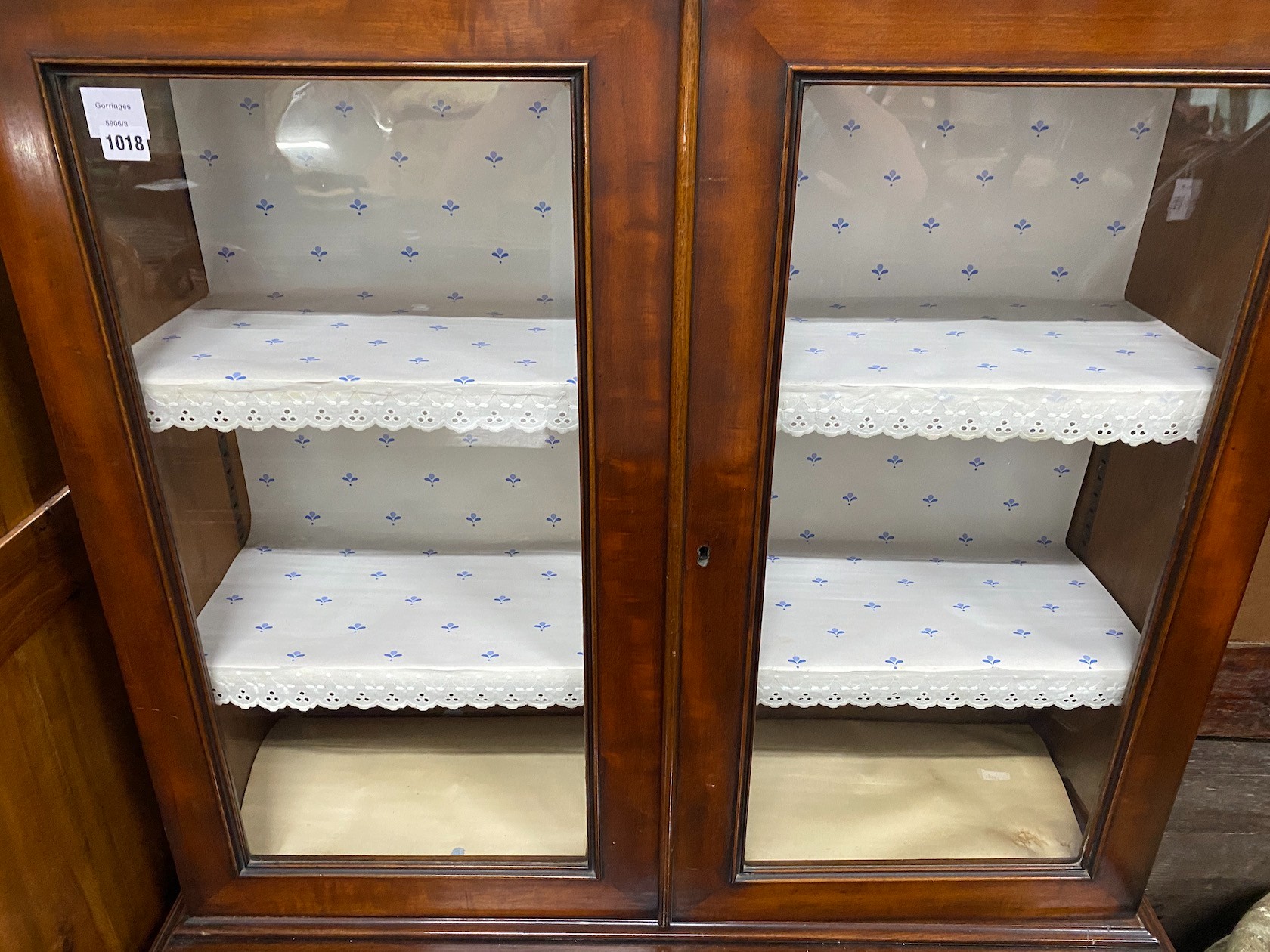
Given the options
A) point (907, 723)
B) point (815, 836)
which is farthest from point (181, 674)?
point (907, 723)

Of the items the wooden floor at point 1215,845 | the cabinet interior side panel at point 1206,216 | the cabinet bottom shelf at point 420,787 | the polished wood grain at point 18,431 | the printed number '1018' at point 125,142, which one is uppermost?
the printed number '1018' at point 125,142

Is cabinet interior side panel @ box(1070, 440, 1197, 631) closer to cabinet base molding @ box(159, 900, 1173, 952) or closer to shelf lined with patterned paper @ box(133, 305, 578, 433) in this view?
cabinet base molding @ box(159, 900, 1173, 952)

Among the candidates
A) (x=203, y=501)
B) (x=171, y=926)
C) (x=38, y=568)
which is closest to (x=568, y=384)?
(x=203, y=501)

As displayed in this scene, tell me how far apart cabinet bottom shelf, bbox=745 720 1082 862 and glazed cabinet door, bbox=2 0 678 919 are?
185 mm

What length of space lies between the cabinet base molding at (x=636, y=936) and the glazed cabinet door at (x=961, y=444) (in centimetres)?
2

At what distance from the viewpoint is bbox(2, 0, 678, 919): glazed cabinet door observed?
0.74 meters

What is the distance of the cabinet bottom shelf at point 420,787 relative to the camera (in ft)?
3.68

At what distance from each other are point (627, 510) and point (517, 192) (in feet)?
1.06

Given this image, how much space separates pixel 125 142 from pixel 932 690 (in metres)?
1.00

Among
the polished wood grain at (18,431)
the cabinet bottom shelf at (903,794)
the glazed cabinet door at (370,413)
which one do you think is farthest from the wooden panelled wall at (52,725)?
the cabinet bottom shelf at (903,794)

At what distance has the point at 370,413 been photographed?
2.99ft

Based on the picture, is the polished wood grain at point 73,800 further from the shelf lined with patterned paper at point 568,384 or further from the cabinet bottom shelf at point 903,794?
the cabinet bottom shelf at point 903,794

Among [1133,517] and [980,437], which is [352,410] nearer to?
[980,437]

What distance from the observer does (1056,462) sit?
114 centimetres
